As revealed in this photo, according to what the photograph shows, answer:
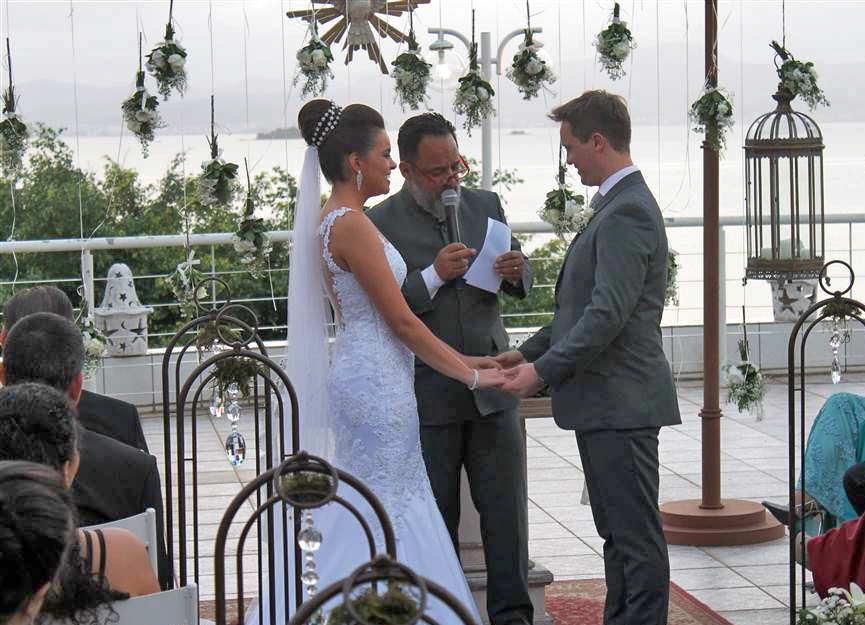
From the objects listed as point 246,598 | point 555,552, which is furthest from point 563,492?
point 246,598

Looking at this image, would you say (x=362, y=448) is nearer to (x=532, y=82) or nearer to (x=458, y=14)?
(x=532, y=82)

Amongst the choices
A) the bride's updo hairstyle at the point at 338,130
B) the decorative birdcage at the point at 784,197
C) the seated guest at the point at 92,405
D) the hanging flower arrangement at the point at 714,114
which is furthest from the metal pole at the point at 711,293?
the seated guest at the point at 92,405

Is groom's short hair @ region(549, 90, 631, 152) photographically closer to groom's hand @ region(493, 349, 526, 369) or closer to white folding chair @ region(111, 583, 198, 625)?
groom's hand @ region(493, 349, 526, 369)

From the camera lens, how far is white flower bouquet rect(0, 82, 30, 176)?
5223mm

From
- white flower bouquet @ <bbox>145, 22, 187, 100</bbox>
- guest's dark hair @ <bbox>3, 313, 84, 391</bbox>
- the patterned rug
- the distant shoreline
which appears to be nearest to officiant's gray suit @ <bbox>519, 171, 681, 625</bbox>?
the patterned rug

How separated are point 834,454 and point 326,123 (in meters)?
1.85

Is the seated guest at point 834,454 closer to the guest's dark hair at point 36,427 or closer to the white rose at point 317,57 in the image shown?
the white rose at point 317,57

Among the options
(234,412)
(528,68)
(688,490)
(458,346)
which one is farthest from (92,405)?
(688,490)

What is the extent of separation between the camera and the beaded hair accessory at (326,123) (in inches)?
139

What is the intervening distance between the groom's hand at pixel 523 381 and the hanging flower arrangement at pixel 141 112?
2.10 m

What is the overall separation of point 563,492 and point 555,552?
1.12 m

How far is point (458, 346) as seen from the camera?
148 inches

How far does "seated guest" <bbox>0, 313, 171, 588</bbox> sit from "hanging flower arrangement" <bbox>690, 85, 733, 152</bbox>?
2721mm

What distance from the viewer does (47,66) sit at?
8312 mm
